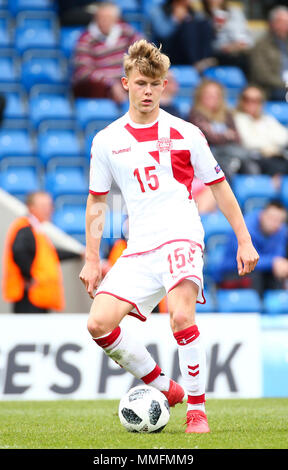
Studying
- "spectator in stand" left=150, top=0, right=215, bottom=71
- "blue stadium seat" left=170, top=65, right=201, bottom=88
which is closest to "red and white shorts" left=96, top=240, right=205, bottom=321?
"spectator in stand" left=150, top=0, right=215, bottom=71

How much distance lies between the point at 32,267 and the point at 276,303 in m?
2.69

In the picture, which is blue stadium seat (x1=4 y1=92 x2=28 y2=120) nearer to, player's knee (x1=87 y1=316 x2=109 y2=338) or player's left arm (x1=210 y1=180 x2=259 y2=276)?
player's left arm (x1=210 y1=180 x2=259 y2=276)

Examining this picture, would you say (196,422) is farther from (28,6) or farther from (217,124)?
(28,6)

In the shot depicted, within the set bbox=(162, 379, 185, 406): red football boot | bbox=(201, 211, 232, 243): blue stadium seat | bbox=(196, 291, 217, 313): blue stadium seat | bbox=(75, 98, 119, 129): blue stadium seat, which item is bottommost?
bbox=(162, 379, 185, 406): red football boot

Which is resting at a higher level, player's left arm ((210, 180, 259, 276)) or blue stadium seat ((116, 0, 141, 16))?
blue stadium seat ((116, 0, 141, 16))

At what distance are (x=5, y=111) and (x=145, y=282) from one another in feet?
23.7

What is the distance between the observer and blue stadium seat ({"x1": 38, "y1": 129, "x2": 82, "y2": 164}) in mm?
11812

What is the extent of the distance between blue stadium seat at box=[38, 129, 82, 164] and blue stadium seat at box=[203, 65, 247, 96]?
260cm

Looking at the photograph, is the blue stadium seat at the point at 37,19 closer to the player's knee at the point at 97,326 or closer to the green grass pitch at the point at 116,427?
the green grass pitch at the point at 116,427

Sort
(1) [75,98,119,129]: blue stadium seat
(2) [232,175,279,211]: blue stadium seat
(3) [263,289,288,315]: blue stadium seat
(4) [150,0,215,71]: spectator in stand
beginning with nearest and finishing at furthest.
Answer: (3) [263,289,288,315]: blue stadium seat < (2) [232,175,279,211]: blue stadium seat < (1) [75,98,119,129]: blue stadium seat < (4) [150,0,215,71]: spectator in stand

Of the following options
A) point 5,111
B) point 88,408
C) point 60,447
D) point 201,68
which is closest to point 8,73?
point 5,111

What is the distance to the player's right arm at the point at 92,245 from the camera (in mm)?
5754

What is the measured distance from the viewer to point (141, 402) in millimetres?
5574

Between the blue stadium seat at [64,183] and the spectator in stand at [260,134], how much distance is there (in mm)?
2174
